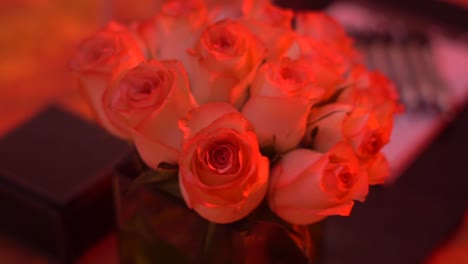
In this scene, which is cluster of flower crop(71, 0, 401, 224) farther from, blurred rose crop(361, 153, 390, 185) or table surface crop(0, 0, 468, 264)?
table surface crop(0, 0, 468, 264)

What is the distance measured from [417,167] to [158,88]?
795mm

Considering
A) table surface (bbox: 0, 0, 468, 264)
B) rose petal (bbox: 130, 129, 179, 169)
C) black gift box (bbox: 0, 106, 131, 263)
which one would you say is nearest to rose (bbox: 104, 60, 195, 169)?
rose petal (bbox: 130, 129, 179, 169)

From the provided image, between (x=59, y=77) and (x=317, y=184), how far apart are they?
988 mm

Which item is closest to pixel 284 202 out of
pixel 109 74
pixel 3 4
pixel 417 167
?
pixel 109 74

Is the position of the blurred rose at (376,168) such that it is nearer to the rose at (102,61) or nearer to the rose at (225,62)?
the rose at (225,62)

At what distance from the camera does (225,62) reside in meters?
0.62

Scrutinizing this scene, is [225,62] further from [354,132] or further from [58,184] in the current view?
[58,184]

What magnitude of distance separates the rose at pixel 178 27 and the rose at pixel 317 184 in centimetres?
17

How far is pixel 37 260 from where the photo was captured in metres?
0.98

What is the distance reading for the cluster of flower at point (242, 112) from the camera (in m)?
0.56

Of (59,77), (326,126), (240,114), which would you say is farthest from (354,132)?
(59,77)

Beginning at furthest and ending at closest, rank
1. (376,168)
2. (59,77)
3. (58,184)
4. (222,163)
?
Answer: (59,77) → (58,184) → (376,168) → (222,163)

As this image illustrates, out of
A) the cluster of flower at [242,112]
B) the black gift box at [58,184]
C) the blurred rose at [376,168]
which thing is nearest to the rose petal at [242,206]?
the cluster of flower at [242,112]

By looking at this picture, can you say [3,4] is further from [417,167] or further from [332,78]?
[332,78]
